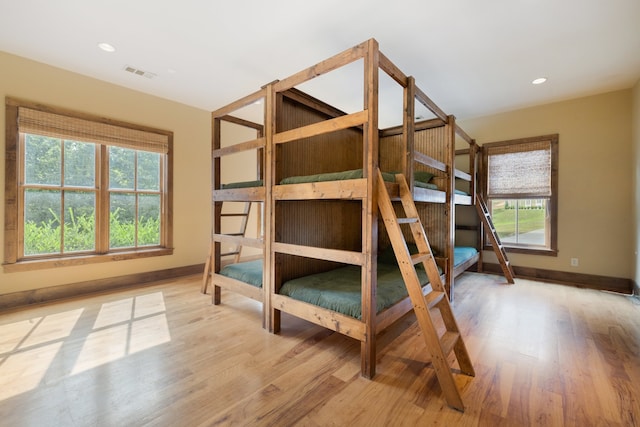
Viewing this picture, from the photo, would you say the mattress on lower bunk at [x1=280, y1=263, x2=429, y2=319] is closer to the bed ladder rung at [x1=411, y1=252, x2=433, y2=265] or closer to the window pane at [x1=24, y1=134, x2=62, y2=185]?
the bed ladder rung at [x1=411, y1=252, x2=433, y2=265]

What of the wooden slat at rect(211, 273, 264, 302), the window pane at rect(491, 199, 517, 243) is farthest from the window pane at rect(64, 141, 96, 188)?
the window pane at rect(491, 199, 517, 243)

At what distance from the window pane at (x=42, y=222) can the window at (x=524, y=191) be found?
647 cm

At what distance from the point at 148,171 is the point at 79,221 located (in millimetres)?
1097

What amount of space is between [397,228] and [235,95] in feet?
11.5

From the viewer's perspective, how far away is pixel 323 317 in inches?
82.0

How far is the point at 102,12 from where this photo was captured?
92.7 inches

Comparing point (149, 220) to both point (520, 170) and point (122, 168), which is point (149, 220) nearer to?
point (122, 168)

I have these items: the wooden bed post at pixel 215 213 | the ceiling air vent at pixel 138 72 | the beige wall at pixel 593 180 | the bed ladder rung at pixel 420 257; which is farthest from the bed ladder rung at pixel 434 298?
the ceiling air vent at pixel 138 72

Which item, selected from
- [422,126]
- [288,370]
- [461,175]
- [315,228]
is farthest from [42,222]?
[461,175]

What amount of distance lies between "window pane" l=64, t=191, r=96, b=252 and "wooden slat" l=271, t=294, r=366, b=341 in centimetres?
296

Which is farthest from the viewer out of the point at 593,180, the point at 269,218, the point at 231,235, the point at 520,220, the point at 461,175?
the point at 520,220

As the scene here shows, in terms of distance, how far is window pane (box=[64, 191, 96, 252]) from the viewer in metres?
3.44

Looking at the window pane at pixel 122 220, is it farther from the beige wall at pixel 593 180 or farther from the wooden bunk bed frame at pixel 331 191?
the beige wall at pixel 593 180

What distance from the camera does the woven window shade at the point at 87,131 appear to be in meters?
3.07
